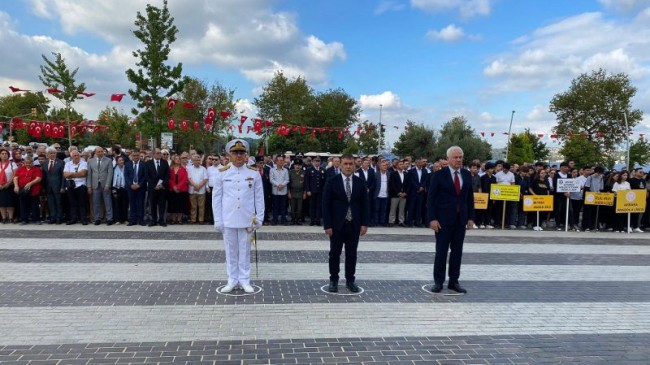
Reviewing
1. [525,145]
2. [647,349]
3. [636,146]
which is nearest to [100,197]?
[647,349]

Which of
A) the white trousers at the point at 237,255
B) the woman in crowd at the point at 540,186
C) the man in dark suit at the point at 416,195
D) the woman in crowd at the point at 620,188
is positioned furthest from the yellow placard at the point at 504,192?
the white trousers at the point at 237,255

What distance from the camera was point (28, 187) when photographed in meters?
12.0

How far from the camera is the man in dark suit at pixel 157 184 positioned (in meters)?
12.2

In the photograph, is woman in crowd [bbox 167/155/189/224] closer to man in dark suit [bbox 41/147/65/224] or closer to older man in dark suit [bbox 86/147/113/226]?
older man in dark suit [bbox 86/147/113/226]

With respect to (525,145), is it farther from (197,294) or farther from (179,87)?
(197,294)

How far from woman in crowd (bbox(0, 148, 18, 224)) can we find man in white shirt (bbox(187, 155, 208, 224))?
4641 millimetres

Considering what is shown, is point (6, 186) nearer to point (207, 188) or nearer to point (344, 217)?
point (207, 188)

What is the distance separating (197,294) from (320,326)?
2034mm

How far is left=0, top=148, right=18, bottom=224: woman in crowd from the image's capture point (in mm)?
12148

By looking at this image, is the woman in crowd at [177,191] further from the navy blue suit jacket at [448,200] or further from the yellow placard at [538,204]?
the yellow placard at [538,204]

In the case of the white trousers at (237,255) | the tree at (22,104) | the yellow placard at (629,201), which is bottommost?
the white trousers at (237,255)

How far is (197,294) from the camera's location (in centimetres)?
638

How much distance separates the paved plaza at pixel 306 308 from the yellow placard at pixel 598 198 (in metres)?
4.35

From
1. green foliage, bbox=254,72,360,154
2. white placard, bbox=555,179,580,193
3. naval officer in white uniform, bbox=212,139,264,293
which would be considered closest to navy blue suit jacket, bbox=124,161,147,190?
naval officer in white uniform, bbox=212,139,264,293
